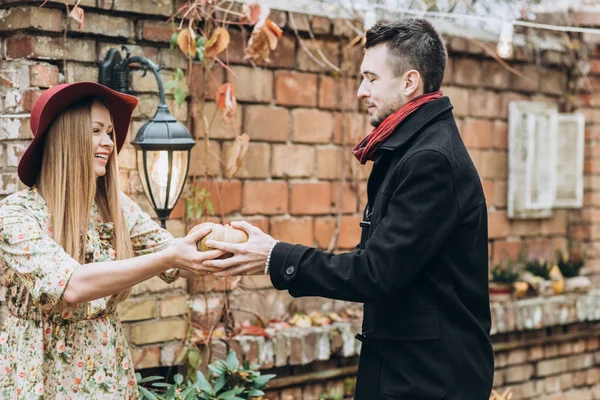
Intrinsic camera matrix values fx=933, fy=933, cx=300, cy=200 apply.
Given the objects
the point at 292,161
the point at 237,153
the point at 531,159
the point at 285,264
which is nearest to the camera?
the point at 285,264

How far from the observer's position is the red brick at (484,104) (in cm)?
600

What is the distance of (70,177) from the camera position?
3.02 metres

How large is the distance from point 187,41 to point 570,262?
11.2ft

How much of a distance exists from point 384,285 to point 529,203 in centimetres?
369

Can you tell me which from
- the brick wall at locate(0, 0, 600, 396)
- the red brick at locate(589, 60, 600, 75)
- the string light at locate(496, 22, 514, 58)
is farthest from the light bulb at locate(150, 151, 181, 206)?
the red brick at locate(589, 60, 600, 75)

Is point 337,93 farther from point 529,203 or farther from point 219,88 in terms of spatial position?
point 529,203

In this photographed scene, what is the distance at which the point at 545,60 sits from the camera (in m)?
6.38

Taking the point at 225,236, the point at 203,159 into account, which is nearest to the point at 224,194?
the point at 203,159

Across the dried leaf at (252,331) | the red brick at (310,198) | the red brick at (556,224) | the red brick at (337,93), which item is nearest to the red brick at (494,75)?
the red brick at (556,224)

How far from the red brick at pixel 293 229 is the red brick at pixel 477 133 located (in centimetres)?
136

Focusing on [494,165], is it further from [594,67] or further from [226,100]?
[226,100]

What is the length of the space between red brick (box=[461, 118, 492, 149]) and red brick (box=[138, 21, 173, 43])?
2252 mm

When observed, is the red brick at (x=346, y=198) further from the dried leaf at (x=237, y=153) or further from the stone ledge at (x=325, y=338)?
the dried leaf at (x=237, y=153)

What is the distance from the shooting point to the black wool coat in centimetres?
280
